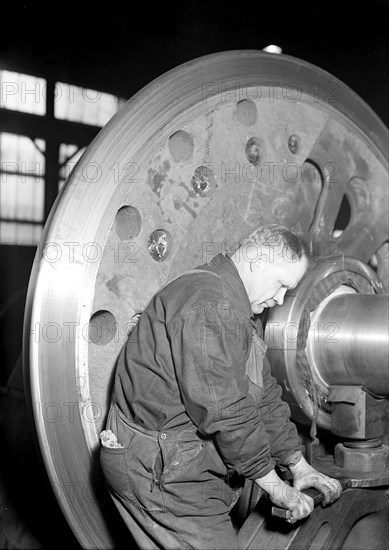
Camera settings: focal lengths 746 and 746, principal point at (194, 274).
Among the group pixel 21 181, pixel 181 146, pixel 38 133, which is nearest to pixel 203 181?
pixel 181 146

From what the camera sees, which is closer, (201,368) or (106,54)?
(201,368)

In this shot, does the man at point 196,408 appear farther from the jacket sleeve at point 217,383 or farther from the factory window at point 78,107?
the factory window at point 78,107

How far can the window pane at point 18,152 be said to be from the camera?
9.98 ft

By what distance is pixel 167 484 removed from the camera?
115 cm

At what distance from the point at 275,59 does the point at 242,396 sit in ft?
2.46

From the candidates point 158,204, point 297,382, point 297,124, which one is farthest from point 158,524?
point 297,124

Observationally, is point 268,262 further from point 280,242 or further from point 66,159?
point 66,159

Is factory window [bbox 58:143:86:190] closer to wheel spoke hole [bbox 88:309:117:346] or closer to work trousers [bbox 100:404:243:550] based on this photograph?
wheel spoke hole [bbox 88:309:117:346]

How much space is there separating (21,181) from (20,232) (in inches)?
12.2

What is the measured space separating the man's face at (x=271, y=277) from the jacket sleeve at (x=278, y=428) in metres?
0.22

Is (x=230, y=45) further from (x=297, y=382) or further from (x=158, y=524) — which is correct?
(x=158, y=524)

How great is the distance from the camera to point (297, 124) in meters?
1.58

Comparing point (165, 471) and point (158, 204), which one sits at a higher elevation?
point (158, 204)

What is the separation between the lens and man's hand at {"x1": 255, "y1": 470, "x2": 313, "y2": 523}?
119 centimetres
